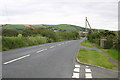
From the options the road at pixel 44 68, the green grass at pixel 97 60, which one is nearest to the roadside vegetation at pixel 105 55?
the green grass at pixel 97 60

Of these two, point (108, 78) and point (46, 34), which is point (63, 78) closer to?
point (108, 78)

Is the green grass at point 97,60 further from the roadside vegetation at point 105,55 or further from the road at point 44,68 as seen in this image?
the road at point 44,68

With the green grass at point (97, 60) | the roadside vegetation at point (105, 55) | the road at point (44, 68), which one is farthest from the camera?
the roadside vegetation at point (105, 55)

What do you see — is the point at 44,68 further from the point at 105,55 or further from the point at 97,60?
the point at 105,55

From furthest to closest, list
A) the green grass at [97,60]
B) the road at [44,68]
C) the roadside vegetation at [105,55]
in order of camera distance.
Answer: the roadside vegetation at [105,55] → the green grass at [97,60] → the road at [44,68]

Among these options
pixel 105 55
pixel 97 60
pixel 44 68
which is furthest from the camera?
pixel 105 55

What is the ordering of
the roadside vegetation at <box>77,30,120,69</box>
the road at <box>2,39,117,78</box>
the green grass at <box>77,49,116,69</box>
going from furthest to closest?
the roadside vegetation at <box>77,30,120,69</box> → the green grass at <box>77,49,116,69</box> → the road at <box>2,39,117,78</box>

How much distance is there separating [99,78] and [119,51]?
224 inches

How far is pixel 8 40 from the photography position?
71.7 ft

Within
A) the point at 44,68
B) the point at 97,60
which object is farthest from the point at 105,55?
the point at 44,68

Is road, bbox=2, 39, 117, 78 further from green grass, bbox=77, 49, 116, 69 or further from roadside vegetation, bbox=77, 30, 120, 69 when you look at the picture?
roadside vegetation, bbox=77, 30, 120, 69

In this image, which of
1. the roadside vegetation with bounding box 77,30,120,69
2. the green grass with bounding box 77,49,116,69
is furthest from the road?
the roadside vegetation with bounding box 77,30,120,69

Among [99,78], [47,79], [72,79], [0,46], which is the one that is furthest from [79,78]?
[0,46]

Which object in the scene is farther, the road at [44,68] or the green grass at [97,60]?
the green grass at [97,60]
